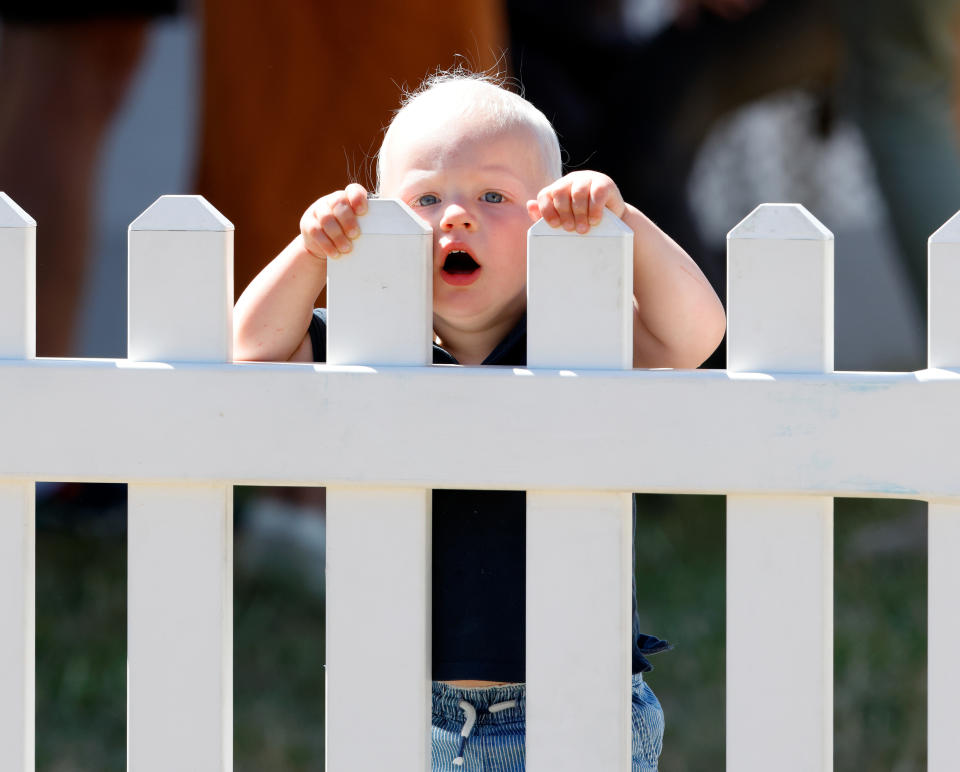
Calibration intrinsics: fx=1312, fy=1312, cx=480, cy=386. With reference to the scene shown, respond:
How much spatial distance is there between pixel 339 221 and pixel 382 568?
337 mm

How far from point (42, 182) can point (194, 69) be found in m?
0.67

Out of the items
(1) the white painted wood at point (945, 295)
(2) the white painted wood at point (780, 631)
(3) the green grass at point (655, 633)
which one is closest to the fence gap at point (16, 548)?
(2) the white painted wood at point (780, 631)

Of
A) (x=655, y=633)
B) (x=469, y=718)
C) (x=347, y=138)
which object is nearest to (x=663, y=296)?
(x=469, y=718)

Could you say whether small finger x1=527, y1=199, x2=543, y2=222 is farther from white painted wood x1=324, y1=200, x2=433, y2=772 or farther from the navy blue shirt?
the navy blue shirt

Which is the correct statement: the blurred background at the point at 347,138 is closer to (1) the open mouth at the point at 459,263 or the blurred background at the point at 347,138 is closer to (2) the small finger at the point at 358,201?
(1) the open mouth at the point at 459,263

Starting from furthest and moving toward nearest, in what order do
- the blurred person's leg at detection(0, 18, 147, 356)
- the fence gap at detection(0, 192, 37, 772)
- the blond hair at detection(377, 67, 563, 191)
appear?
the blurred person's leg at detection(0, 18, 147, 356) → the blond hair at detection(377, 67, 563, 191) → the fence gap at detection(0, 192, 37, 772)

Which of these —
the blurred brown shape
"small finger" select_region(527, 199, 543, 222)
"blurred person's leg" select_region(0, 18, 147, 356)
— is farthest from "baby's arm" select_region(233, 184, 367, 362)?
"blurred person's leg" select_region(0, 18, 147, 356)

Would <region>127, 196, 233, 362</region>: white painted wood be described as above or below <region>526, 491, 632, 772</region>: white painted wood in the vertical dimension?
above

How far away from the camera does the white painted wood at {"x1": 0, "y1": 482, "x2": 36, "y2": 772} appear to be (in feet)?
4.22

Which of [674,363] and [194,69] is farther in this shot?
[194,69]

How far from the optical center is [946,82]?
4828 millimetres

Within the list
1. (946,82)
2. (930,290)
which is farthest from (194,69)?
(930,290)

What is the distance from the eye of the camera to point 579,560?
1.24m

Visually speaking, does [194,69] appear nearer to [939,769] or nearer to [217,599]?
[217,599]
